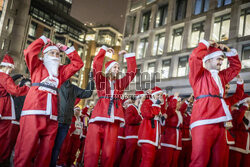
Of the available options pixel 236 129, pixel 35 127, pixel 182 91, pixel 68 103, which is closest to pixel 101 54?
pixel 68 103

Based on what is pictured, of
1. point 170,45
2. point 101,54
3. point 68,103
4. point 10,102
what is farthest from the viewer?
point 170,45

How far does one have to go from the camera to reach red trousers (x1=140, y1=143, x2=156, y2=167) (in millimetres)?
6039

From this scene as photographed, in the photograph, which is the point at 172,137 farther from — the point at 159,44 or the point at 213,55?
the point at 159,44

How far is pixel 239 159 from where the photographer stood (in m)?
7.14

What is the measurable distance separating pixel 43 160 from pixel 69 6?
65.9 meters

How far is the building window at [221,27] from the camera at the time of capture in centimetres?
2373

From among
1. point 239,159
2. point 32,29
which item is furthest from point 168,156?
point 32,29

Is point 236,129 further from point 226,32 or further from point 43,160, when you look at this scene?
point 226,32

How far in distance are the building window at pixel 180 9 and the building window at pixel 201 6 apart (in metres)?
1.70

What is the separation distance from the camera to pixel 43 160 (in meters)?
4.05

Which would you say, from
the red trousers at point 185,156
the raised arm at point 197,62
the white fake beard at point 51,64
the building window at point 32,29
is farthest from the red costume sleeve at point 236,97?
the building window at point 32,29

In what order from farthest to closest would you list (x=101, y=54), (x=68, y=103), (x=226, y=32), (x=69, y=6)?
(x=69, y=6), (x=226, y=32), (x=68, y=103), (x=101, y=54)

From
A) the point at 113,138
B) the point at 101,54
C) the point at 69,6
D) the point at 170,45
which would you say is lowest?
the point at 113,138

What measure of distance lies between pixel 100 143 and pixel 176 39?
25.8 meters
